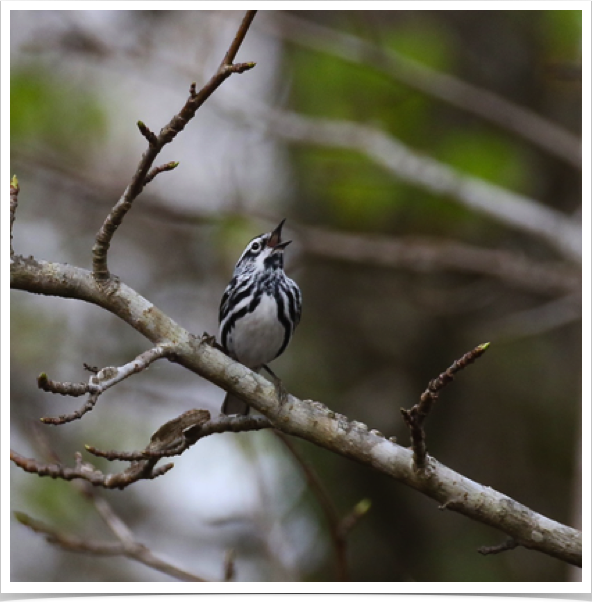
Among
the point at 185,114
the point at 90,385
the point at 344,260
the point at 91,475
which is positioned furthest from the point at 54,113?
the point at 90,385

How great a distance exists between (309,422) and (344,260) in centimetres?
463

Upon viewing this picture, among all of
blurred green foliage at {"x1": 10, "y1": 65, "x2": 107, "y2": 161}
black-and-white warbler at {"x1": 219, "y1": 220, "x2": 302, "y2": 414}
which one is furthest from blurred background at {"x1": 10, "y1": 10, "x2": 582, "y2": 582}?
black-and-white warbler at {"x1": 219, "y1": 220, "x2": 302, "y2": 414}

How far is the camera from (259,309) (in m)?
3.90

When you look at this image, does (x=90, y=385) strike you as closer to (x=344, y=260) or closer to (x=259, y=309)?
(x=259, y=309)

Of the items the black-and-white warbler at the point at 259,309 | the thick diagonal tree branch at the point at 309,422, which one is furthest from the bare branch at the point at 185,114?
the black-and-white warbler at the point at 259,309

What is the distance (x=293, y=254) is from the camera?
21.3 ft

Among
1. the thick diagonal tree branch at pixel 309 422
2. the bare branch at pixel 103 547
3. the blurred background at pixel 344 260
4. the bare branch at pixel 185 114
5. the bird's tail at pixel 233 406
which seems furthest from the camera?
the blurred background at pixel 344 260

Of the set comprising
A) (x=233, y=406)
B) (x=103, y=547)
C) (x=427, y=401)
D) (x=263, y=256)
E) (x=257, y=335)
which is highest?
(x=263, y=256)

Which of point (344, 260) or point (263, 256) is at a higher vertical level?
point (344, 260)

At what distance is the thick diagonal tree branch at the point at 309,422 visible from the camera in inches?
99.3

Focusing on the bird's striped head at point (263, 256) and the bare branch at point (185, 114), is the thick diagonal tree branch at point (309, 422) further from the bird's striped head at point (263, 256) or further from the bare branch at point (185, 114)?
the bird's striped head at point (263, 256)

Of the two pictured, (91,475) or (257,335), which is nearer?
(91,475)

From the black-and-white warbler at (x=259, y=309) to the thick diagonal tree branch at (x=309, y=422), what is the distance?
112 centimetres

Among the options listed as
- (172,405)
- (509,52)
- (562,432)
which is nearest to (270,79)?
(509,52)
